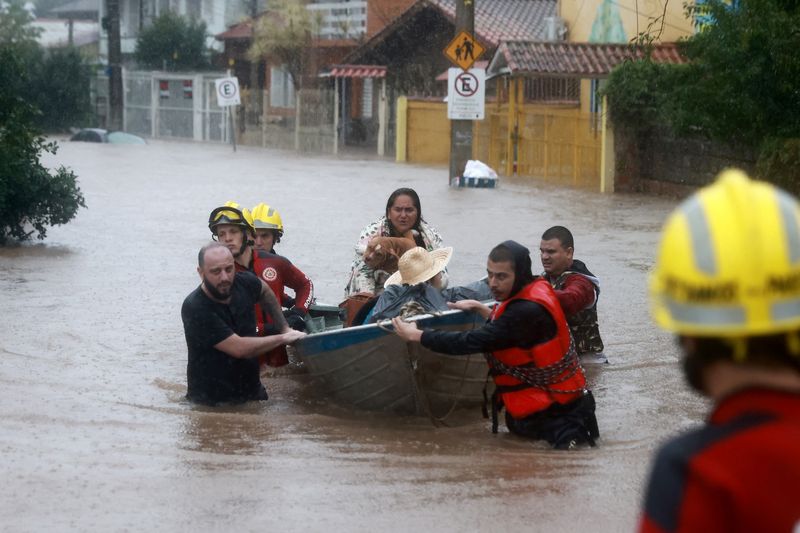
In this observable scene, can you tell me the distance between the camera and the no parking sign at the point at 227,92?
136ft

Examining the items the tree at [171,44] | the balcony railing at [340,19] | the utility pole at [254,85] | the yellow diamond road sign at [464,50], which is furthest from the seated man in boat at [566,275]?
the tree at [171,44]

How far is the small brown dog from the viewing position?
29.1 ft

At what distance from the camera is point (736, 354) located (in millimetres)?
1919

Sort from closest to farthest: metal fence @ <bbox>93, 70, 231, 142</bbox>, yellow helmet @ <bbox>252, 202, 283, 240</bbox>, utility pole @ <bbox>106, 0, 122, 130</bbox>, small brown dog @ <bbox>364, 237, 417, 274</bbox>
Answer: small brown dog @ <bbox>364, 237, 417, 274</bbox> < yellow helmet @ <bbox>252, 202, 283, 240</bbox> < metal fence @ <bbox>93, 70, 231, 142</bbox> < utility pole @ <bbox>106, 0, 122, 130</bbox>

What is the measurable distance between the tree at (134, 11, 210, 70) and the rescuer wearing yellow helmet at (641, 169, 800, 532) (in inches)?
2161

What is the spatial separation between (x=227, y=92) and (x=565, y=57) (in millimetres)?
16986

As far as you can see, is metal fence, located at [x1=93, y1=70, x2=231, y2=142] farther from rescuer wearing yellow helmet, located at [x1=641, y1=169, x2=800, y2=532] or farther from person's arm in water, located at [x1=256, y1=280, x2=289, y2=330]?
rescuer wearing yellow helmet, located at [x1=641, y1=169, x2=800, y2=532]

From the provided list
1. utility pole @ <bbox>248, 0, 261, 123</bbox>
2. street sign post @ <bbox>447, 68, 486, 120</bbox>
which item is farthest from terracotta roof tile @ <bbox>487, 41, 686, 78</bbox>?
utility pole @ <bbox>248, 0, 261, 123</bbox>

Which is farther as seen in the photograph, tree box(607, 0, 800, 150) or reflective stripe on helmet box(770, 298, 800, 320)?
tree box(607, 0, 800, 150)

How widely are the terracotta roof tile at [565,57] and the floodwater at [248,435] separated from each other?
10.2 m

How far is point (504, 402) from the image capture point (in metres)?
6.95

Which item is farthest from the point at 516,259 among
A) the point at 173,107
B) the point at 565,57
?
the point at 173,107

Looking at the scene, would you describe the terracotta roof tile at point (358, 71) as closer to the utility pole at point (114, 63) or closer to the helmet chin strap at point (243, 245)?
the utility pole at point (114, 63)

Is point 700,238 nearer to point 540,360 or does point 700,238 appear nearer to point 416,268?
point 540,360
